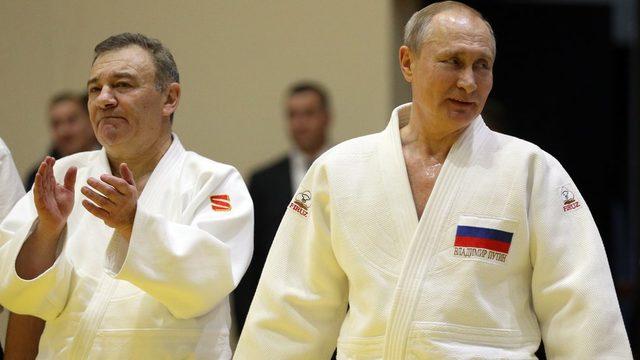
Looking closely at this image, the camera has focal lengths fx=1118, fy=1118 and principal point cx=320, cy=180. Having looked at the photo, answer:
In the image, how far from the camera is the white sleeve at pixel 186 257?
3.47 metres

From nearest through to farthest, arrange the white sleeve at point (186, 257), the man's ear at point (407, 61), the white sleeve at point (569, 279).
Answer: the white sleeve at point (569, 279) → the white sleeve at point (186, 257) → the man's ear at point (407, 61)

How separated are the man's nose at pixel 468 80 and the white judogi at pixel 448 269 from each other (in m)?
0.19

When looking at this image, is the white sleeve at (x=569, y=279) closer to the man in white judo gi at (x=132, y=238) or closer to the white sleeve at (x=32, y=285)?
the man in white judo gi at (x=132, y=238)

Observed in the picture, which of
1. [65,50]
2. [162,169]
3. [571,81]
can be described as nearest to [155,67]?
[162,169]

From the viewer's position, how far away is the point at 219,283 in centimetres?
361

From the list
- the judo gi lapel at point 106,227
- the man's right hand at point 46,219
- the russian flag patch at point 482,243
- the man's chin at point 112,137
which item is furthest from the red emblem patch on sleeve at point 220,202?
the russian flag patch at point 482,243

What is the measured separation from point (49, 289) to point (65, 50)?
11.9 feet

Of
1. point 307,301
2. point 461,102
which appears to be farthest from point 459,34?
point 307,301

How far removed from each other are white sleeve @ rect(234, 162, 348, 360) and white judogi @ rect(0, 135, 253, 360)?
0.55 feet

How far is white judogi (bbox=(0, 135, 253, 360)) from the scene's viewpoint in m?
3.51

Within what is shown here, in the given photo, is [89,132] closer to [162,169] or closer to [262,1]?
[262,1]

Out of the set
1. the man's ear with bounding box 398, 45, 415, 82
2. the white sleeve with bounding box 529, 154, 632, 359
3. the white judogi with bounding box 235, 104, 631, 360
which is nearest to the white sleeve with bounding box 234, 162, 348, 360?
the white judogi with bounding box 235, 104, 631, 360

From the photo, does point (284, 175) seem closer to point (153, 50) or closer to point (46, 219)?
point (153, 50)

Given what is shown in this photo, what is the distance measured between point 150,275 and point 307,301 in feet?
1.64
